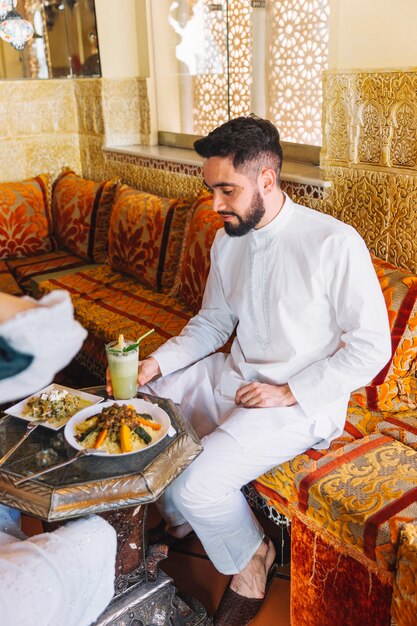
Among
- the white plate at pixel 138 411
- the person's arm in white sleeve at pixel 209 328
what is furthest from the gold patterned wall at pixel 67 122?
the white plate at pixel 138 411

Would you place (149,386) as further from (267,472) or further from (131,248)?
(131,248)

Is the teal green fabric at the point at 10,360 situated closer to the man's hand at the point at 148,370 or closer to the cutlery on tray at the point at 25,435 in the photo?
the cutlery on tray at the point at 25,435

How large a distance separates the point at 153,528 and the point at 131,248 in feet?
5.74

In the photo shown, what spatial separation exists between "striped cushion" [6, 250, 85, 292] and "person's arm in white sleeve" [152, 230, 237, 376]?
6.53 feet

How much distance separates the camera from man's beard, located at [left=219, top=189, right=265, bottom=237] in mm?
2057

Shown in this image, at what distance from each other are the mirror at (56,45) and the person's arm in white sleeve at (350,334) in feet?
10.3

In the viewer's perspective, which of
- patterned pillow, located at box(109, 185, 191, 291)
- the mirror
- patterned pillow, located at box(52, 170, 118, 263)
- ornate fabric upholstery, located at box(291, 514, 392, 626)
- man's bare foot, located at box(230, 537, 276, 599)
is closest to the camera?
ornate fabric upholstery, located at box(291, 514, 392, 626)

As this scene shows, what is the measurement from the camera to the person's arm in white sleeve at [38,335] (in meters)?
0.95

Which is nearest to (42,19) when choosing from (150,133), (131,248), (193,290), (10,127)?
(10,127)

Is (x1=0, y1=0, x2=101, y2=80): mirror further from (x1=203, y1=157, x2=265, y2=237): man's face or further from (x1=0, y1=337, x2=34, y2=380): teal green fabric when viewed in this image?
(x1=0, y1=337, x2=34, y2=380): teal green fabric

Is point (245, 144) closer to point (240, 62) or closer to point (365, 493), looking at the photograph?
point (365, 493)

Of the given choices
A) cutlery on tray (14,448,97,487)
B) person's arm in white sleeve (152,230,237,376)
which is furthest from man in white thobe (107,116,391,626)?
cutlery on tray (14,448,97,487)

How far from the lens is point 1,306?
38.9 inches

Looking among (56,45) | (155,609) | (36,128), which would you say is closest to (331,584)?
(155,609)
